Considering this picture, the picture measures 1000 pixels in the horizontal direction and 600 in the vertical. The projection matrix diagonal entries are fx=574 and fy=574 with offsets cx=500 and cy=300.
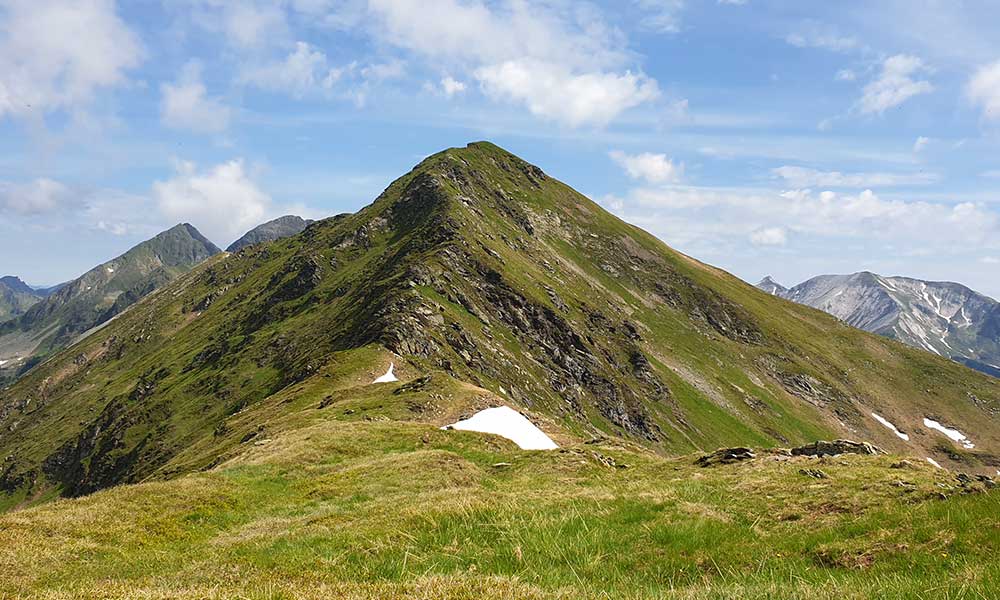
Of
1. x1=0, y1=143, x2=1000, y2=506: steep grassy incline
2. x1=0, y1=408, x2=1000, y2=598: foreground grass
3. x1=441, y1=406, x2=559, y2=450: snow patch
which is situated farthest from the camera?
x1=0, y1=143, x2=1000, y2=506: steep grassy incline

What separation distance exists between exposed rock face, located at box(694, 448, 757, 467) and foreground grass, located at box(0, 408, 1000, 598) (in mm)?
1716

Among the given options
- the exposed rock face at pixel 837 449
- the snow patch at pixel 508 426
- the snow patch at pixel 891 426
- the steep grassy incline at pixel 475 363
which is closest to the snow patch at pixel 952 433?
the steep grassy incline at pixel 475 363

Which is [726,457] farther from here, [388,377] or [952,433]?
[952,433]

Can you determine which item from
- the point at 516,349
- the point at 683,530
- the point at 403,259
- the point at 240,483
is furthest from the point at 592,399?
the point at 683,530

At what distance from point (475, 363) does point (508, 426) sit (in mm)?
38426

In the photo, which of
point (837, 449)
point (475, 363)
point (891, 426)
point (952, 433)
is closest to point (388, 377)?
point (475, 363)

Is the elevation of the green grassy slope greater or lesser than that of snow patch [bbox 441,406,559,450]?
greater

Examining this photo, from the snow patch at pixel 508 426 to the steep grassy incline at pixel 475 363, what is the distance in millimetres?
2747

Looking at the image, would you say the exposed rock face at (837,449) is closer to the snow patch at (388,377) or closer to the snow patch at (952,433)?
the snow patch at (388,377)

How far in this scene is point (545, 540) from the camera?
12.9m

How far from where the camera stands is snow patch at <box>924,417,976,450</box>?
165m

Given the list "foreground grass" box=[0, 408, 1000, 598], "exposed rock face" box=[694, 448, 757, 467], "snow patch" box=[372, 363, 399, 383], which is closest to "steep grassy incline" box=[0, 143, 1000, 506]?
"snow patch" box=[372, 363, 399, 383]

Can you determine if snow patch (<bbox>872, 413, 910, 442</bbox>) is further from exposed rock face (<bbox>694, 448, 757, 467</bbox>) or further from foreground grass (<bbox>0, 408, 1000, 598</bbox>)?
foreground grass (<bbox>0, 408, 1000, 598</bbox>)

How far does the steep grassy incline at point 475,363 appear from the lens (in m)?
90.8
